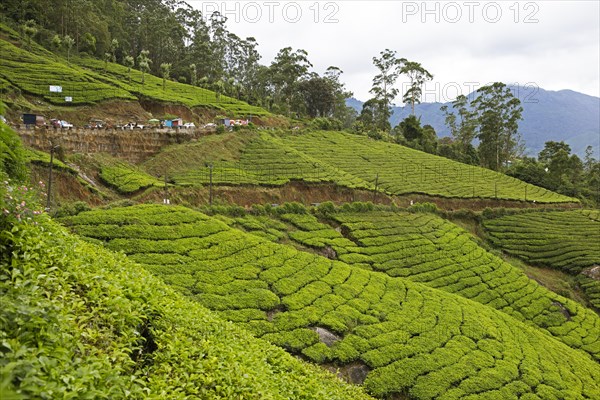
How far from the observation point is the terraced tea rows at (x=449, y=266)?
79.2 feet

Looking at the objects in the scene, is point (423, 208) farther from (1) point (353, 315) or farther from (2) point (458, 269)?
(1) point (353, 315)

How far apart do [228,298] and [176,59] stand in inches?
2820

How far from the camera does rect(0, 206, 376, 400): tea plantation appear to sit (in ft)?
13.4

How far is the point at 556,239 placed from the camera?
121 feet

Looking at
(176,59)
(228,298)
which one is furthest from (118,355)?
(176,59)

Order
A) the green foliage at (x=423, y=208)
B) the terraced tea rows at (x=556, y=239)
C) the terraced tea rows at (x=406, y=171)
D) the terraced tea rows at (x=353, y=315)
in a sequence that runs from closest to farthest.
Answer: the terraced tea rows at (x=353, y=315), the terraced tea rows at (x=556, y=239), the green foliage at (x=423, y=208), the terraced tea rows at (x=406, y=171)

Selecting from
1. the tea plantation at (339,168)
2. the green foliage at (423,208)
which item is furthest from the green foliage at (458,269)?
the tea plantation at (339,168)

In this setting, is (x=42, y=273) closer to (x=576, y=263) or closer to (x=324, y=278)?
(x=324, y=278)

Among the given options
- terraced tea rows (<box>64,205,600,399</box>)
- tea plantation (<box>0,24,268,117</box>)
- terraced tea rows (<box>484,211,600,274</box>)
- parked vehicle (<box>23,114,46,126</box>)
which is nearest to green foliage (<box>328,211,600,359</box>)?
terraced tea rows (<box>64,205,600,399</box>)

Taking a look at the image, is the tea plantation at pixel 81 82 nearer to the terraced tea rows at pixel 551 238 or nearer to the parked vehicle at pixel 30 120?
the parked vehicle at pixel 30 120

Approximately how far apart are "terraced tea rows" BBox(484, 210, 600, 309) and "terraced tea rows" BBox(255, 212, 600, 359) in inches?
226

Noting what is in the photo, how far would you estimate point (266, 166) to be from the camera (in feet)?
136

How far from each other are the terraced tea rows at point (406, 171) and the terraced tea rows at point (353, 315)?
24074mm

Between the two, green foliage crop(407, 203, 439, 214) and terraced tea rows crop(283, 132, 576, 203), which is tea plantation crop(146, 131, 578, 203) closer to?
terraced tea rows crop(283, 132, 576, 203)
